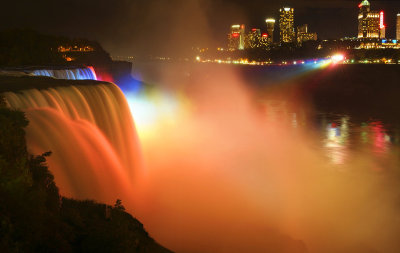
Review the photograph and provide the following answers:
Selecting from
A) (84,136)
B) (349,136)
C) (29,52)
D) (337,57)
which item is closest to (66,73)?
(84,136)

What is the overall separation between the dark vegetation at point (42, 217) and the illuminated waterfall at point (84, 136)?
4.32ft

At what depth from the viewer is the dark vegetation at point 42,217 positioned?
457 centimetres

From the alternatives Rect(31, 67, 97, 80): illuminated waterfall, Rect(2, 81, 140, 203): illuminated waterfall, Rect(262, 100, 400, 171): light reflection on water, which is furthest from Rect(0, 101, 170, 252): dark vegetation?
Rect(262, 100, 400, 171): light reflection on water

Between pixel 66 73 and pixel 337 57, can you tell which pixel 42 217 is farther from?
pixel 337 57

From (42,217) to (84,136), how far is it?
14.2 ft

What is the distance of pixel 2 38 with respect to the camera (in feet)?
120

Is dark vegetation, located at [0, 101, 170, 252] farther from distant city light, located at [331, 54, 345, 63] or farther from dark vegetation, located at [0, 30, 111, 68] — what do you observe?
distant city light, located at [331, 54, 345, 63]

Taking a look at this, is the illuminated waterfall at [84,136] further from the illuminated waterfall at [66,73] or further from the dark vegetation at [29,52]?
the dark vegetation at [29,52]

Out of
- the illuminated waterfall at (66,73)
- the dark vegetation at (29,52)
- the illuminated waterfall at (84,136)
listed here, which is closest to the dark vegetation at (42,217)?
the illuminated waterfall at (84,136)

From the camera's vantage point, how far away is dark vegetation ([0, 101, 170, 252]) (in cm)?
457

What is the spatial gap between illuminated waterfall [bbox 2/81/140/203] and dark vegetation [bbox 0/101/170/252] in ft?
4.32

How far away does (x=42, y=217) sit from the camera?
16.1 ft

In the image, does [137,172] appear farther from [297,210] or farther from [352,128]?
[352,128]

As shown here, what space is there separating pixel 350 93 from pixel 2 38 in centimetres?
4044
